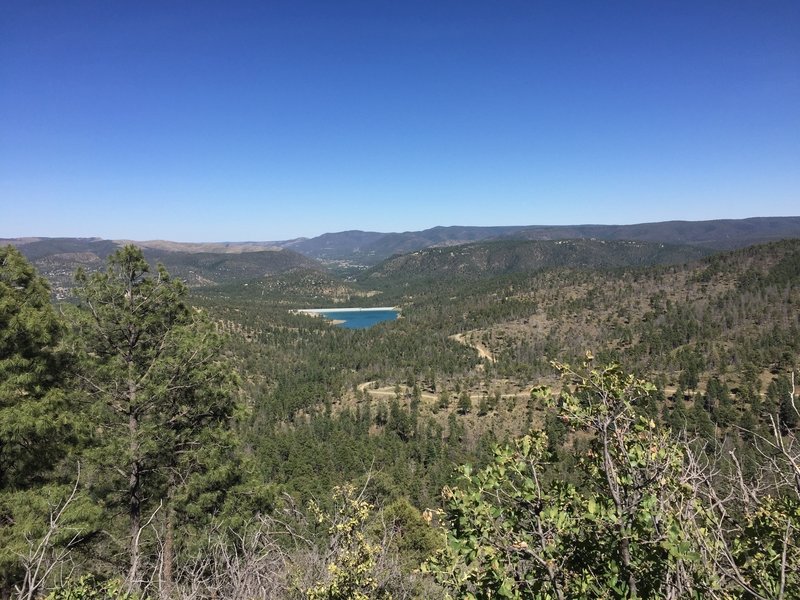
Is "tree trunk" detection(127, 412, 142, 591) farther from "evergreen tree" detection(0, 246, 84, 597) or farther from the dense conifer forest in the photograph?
"evergreen tree" detection(0, 246, 84, 597)

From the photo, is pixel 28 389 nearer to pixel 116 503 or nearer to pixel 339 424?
pixel 116 503

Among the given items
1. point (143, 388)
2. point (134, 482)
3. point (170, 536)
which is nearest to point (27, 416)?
point (143, 388)

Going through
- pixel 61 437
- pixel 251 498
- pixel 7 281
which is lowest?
pixel 251 498

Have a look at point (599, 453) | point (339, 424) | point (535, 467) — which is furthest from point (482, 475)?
point (339, 424)

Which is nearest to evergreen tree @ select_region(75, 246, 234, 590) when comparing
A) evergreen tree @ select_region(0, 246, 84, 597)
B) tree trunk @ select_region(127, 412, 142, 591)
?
tree trunk @ select_region(127, 412, 142, 591)

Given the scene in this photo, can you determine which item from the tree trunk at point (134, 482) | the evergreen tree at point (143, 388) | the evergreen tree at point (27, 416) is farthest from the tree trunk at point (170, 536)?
the evergreen tree at point (27, 416)

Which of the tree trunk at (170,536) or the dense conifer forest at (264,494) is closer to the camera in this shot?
the dense conifer forest at (264,494)

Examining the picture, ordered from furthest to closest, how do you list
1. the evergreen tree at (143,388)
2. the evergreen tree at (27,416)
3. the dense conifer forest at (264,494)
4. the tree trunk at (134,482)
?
the evergreen tree at (143,388), the tree trunk at (134,482), the evergreen tree at (27,416), the dense conifer forest at (264,494)

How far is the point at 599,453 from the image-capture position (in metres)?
4.44

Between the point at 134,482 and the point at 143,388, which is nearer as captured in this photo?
the point at 134,482

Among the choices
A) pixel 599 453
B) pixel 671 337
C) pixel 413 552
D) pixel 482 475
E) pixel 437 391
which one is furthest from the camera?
pixel 671 337

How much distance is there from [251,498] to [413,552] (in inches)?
408

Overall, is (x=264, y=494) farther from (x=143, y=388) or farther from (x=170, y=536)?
(x=143, y=388)

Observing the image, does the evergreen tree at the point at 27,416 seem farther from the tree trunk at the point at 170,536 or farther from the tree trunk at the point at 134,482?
the tree trunk at the point at 170,536
